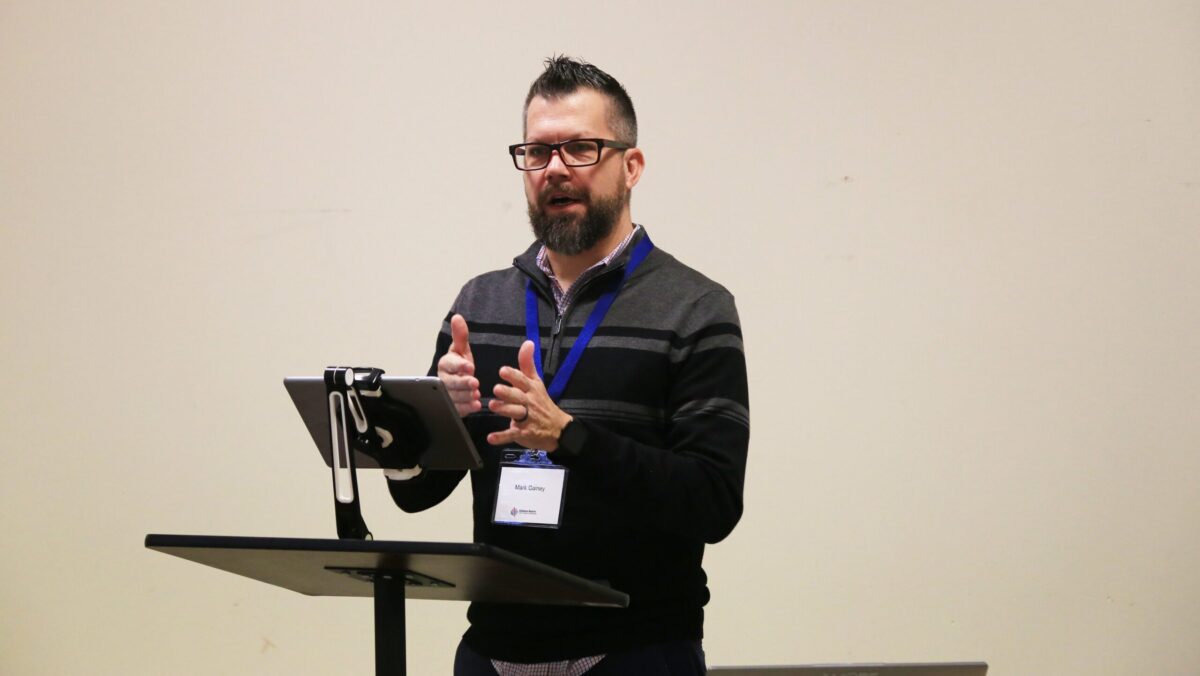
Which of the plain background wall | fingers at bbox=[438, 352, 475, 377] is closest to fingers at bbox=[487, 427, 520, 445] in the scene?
fingers at bbox=[438, 352, 475, 377]

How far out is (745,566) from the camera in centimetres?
307

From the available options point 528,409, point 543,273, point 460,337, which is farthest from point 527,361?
point 543,273

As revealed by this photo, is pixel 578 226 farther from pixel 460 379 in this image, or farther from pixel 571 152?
pixel 460 379

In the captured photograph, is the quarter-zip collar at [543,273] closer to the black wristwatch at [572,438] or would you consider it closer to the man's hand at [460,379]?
the man's hand at [460,379]

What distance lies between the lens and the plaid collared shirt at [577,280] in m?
1.91

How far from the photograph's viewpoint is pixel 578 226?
1.91 m

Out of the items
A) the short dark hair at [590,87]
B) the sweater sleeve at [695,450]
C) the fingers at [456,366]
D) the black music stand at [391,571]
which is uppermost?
the short dark hair at [590,87]

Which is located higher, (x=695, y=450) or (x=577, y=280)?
(x=577, y=280)

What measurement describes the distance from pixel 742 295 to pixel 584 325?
133 cm

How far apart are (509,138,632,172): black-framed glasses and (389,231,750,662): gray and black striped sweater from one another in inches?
6.6

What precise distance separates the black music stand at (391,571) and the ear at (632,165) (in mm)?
734

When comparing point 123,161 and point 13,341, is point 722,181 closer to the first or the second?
point 123,161

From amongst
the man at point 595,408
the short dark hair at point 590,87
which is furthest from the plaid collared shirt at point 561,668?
the short dark hair at point 590,87

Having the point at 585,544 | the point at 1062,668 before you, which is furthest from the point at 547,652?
the point at 1062,668
